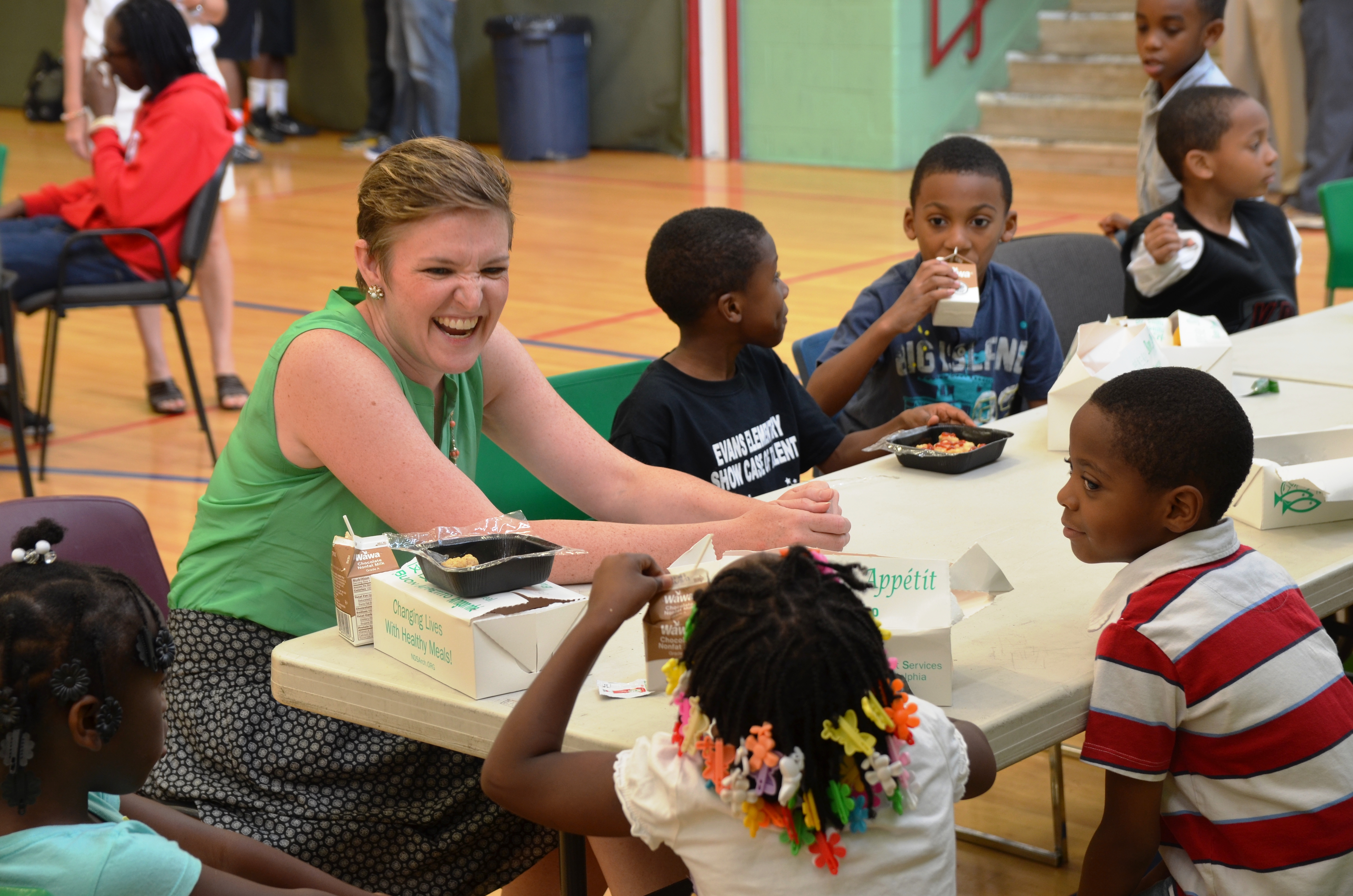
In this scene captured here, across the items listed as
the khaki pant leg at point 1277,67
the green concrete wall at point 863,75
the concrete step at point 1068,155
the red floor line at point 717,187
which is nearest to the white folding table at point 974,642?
the red floor line at point 717,187

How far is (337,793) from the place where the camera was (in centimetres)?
167

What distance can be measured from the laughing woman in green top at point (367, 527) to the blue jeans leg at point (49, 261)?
271 centimetres

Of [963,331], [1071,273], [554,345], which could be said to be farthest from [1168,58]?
[554,345]

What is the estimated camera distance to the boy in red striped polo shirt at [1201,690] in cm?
139

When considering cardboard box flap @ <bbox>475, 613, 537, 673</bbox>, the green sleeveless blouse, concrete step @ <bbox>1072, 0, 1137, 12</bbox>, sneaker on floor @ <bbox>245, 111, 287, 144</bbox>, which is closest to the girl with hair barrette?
cardboard box flap @ <bbox>475, 613, 537, 673</bbox>

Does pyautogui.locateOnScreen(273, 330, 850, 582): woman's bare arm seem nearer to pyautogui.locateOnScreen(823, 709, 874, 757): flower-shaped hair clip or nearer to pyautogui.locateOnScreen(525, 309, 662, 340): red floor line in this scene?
pyautogui.locateOnScreen(823, 709, 874, 757): flower-shaped hair clip

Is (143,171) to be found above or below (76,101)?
below

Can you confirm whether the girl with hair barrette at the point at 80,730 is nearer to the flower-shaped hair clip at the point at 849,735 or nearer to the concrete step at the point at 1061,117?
the flower-shaped hair clip at the point at 849,735

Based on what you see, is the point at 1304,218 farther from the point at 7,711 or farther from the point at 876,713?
the point at 7,711

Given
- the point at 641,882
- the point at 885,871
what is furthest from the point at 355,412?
the point at 885,871

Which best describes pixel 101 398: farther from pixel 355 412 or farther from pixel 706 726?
pixel 706 726

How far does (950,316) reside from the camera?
259 centimetres

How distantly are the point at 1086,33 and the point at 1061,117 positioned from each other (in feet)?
2.28

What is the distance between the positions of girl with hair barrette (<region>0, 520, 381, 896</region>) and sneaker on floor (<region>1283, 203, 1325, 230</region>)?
6578 mm
